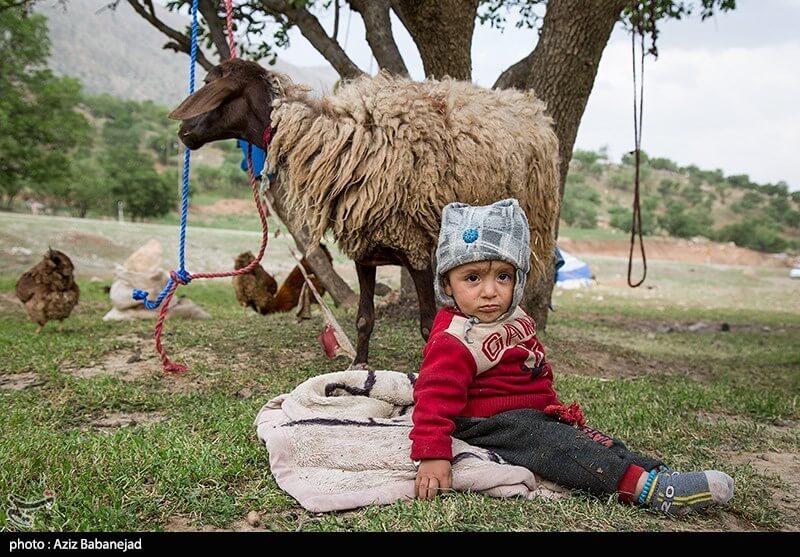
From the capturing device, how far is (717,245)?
44406 mm

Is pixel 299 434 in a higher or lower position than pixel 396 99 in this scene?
lower

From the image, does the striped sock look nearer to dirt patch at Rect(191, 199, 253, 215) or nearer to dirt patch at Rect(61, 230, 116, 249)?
dirt patch at Rect(61, 230, 116, 249)

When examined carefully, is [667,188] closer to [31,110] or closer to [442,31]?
[31,110]

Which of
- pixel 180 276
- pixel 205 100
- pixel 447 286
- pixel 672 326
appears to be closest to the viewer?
pixel 447 286

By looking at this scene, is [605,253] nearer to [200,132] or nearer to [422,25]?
[422,25]

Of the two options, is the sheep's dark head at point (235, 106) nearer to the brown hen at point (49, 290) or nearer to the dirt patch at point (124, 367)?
the dirt patch at point (124, 367)

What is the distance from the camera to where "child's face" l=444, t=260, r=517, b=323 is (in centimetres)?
290

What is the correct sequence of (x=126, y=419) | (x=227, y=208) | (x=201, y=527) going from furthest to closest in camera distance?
(x=227, y=208)
(x=126, y=419)
(x=201, y=527)

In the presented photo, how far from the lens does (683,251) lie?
134 feet

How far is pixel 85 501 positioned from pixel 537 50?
596cm

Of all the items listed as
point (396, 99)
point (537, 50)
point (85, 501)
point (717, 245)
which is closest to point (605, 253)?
point (717, 245)

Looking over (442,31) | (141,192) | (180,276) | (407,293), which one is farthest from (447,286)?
(141,192)

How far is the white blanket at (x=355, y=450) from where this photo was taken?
2.67 metres

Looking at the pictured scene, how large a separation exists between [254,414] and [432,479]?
1.57 metres
